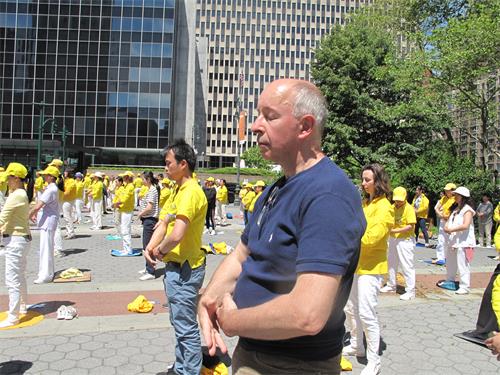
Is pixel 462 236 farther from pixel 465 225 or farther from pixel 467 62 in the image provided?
pixel 467 62

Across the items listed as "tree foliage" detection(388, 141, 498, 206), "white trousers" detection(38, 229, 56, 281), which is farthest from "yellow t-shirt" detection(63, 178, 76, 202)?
"tree foliage" detection(388, 141, 498, 206)

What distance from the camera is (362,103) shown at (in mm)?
25531

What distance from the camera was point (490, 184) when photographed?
1792 centimetres

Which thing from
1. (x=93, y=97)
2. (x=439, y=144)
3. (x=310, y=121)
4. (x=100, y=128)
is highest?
(x=93, y=97)

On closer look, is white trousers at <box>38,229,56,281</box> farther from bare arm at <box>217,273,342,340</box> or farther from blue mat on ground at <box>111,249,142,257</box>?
bare arm at <box>217,273,342,340</box>

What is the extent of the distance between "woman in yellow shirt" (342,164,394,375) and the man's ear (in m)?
3.00

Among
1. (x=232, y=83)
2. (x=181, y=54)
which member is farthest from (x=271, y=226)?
(x=232, y=83)

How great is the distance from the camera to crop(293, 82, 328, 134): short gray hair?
171cm

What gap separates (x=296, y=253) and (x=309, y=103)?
598 mm

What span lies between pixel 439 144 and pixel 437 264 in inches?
588

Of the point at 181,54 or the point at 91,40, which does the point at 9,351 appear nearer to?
the point at 91,40

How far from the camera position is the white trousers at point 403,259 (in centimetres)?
705

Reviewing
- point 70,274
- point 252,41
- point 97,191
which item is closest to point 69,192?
point 97,191

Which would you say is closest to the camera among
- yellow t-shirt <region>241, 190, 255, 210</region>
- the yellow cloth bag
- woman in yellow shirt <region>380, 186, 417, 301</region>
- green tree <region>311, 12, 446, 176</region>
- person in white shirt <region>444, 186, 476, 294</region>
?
the yellow cloth bag
